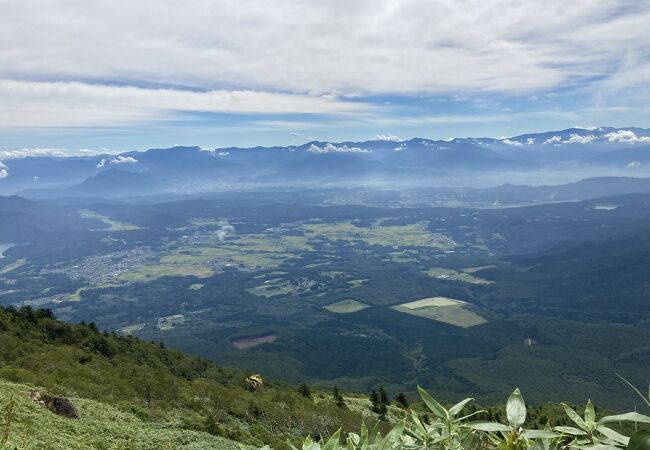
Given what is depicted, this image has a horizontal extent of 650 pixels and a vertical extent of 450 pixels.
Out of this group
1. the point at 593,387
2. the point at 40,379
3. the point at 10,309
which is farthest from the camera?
the point at 593,387

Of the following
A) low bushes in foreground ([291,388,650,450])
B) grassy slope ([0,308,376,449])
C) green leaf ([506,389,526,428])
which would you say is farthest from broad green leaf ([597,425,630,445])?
grassy slope ([0,308,376,449])

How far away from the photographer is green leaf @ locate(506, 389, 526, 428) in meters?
3.51

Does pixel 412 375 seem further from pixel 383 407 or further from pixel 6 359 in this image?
pixel 6 359

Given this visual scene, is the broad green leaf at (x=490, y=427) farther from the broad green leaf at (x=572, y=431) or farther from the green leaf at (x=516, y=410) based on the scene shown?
the broad green leaf at (x=572, y=431)

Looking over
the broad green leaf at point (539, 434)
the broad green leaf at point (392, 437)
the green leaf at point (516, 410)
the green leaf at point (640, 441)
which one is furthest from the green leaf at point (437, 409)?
the green leaf at point (640, 441)

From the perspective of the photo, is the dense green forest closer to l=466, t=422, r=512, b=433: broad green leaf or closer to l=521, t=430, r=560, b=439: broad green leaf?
l=466, t=422, r=512, b=433: broad green leaf

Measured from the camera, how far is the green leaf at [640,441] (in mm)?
2463

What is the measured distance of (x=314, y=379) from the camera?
182 metres

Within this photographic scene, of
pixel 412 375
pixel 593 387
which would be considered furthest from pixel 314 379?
pixel 593 387

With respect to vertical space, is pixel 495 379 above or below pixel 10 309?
below

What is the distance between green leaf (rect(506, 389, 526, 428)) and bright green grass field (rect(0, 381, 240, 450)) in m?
15.7

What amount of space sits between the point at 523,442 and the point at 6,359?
48669mm

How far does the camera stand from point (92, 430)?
24172 millimetres

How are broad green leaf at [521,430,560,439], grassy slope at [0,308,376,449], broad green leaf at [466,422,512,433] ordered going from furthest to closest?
grassy slope at [0,308,376,449], broad green leaf at [466,422,512,433], broad green leaf at [521,430,560,439]
